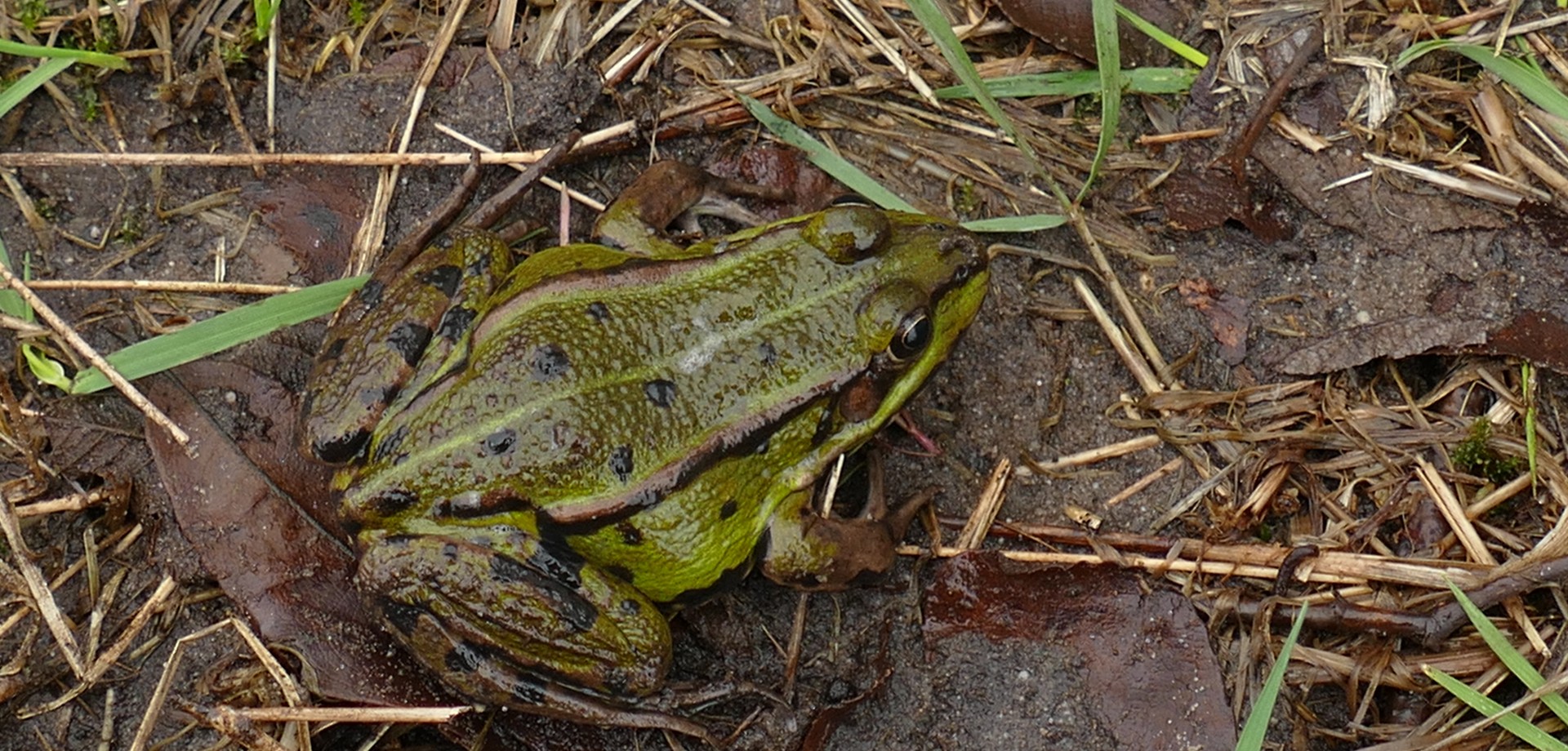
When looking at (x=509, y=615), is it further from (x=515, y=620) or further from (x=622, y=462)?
(x=622, y=462)

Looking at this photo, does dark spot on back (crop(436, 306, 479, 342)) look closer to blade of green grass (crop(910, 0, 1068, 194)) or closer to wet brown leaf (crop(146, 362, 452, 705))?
wet brown leaf (crop(146, 362, 452, 705))

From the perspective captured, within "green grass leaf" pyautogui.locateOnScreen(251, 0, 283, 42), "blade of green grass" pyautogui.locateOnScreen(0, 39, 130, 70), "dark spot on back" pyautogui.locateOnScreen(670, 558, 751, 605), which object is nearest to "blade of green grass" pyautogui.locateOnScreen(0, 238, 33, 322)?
"blade of green grass" pyautogui.locateOnScreen(0, 39, 130, 70)

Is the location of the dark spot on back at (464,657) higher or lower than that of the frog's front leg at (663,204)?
lower

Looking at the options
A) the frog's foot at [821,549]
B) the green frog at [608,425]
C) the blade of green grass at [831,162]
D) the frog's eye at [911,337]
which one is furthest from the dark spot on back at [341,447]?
the blade of green grass at [831,162]

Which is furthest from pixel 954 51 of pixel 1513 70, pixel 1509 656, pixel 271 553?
pixel 271 553

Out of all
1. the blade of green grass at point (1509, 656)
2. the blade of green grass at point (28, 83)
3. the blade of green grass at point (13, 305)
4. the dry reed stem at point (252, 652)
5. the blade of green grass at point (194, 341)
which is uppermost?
the blade of green grass at point (28, 83)

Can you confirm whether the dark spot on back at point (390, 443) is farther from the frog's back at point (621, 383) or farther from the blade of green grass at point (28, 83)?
the blade of green grass at point (28, 83)

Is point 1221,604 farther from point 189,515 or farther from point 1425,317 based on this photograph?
point 189,515
